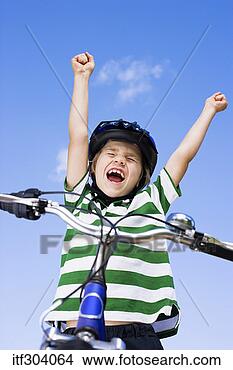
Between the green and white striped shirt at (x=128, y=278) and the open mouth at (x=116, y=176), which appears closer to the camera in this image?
the green and white striped shirt at (x=128, y=278)

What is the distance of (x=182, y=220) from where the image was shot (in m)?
1.87

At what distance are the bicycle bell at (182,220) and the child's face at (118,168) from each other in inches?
40.7

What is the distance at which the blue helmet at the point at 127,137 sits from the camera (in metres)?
3.00

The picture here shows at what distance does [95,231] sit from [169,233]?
0.85 feet

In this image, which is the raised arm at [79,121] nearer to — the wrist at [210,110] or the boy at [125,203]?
the boy at [125,203]

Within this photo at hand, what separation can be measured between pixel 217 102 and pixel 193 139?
0.24m

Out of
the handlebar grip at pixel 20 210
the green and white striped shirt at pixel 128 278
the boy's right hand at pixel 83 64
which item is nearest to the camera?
the handlebar grip at pixel 20 210

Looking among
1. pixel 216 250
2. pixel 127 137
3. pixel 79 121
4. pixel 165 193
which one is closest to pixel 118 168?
pixel 127 137

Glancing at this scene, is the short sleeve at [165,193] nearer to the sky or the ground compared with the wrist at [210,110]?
nearer to the ground

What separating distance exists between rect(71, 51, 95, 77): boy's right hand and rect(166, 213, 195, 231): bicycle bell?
1.53 meters

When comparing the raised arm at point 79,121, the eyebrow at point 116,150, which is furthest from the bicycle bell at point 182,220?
the raised arm at point 79,121

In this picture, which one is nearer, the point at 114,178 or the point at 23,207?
the point at 23,207

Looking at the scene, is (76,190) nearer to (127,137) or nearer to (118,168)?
(118,168)
